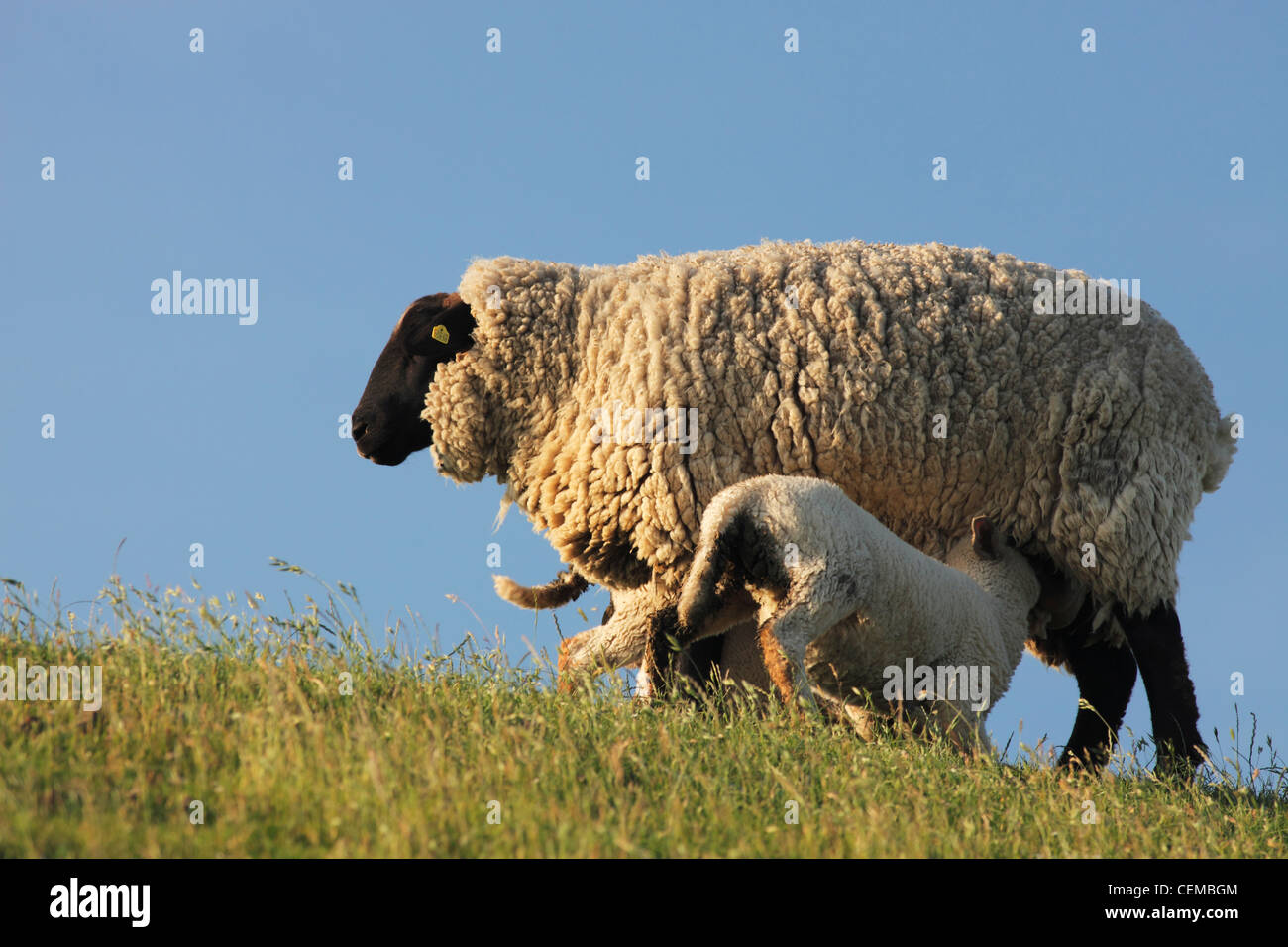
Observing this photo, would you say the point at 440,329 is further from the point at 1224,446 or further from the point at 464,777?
the point at 1224,446

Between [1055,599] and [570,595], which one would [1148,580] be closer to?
[1055,599]

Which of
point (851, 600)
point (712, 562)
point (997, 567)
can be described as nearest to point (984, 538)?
point (997, 567)

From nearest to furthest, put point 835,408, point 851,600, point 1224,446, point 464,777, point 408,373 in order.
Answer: point 464,777 → point 851,600 → point 835,408 → point 408,373 → point 1224,446

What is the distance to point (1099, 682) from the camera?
29.1ft

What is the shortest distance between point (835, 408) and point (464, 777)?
4.03 meters

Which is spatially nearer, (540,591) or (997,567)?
(997,567)

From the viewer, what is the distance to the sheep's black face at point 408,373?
8227 mm

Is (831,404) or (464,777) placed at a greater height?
(831,404)

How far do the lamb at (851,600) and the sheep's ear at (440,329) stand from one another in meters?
2.34

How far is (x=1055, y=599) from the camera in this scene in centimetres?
816
